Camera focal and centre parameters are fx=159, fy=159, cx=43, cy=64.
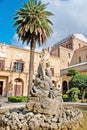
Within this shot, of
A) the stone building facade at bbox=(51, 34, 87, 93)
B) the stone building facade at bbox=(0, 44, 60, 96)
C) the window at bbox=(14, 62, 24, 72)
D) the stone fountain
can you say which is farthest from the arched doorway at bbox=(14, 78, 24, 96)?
the stone fountain

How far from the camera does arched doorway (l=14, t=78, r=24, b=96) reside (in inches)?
1273

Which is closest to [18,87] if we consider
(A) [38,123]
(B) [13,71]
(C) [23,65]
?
(B) [13,71]

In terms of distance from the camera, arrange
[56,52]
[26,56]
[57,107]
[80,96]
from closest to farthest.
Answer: [57,107] → [80,96] → [26,56] → [56,52]

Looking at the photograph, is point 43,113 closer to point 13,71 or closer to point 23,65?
point 13,71

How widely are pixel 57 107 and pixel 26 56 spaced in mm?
29634

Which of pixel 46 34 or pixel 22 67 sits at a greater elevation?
pixel 46 34

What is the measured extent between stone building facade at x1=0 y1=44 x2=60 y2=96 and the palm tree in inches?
382

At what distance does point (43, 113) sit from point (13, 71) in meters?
24.9

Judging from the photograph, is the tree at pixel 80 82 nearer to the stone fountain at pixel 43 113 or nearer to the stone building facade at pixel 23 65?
the stone building facade at pixel 23 65

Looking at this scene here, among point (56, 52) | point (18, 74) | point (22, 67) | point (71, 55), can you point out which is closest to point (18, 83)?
point (18, 74)

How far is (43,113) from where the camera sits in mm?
7883

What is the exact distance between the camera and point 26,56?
37281 mm

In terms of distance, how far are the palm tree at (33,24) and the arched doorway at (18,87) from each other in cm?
1111

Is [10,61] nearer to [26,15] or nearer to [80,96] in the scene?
[26,15]
